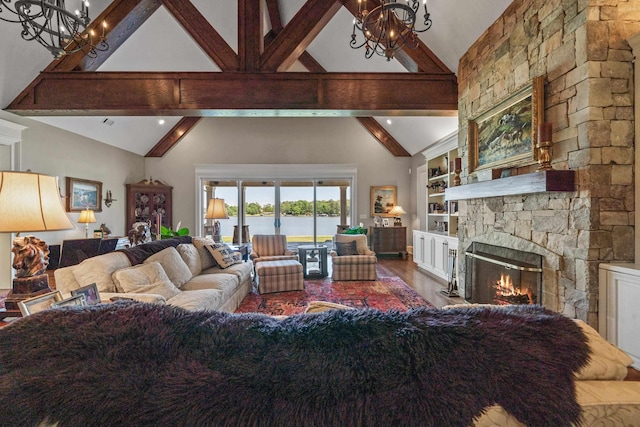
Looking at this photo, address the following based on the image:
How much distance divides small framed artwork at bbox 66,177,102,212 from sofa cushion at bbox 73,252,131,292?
384 cm

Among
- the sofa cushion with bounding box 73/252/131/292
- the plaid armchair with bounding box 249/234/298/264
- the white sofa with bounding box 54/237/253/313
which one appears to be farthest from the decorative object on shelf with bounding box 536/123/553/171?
the plaid armchair with bounding box 249/234/298/264

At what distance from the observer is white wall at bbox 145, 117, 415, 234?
7.88m

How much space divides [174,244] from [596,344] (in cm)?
389

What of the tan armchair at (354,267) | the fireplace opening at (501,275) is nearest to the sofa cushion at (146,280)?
the tan armchair at (354,267)

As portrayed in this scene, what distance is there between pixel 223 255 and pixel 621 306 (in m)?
3.97

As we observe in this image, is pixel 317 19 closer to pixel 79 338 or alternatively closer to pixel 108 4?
pixel 108 4

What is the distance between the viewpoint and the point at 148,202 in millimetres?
7422

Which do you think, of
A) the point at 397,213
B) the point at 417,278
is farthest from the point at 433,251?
the point at 397,213

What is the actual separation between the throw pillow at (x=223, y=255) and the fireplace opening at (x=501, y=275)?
308 centimetres

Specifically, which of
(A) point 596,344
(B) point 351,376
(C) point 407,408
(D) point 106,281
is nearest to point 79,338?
(B) point 351,376

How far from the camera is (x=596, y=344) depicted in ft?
2.91

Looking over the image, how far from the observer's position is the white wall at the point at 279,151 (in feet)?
25.8

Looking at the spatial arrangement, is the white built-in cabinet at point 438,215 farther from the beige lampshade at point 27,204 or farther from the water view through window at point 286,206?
the beige lampshade at point 27,204

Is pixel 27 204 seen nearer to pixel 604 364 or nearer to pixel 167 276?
pixel 167 276
